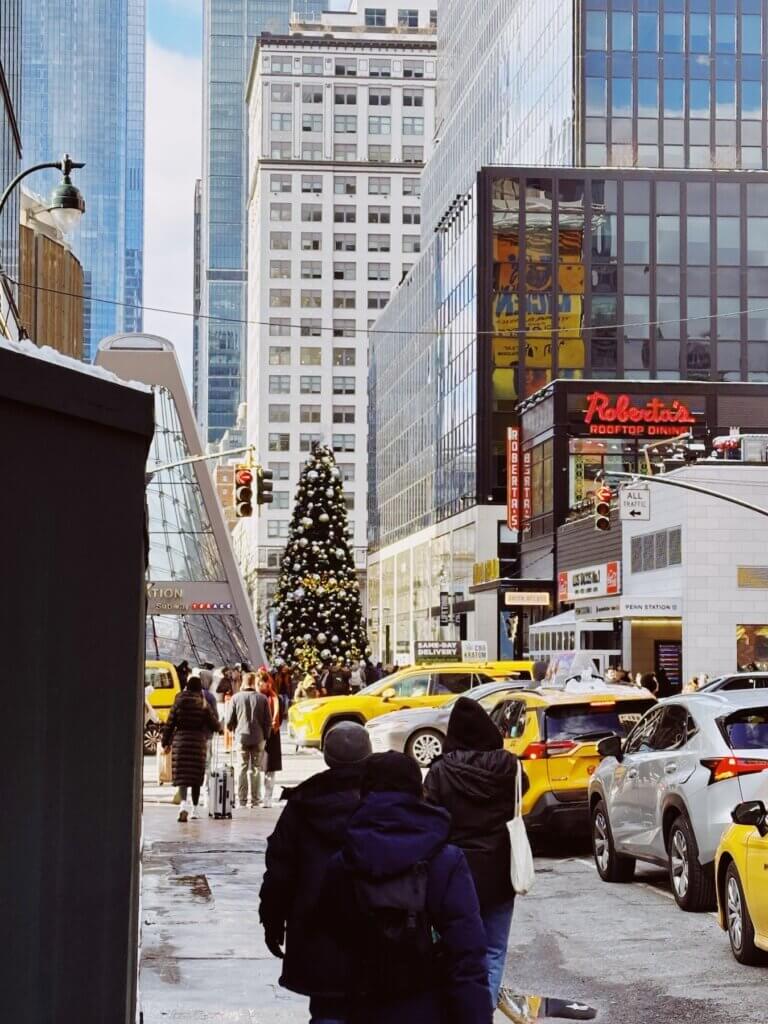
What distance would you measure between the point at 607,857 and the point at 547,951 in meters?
3.63

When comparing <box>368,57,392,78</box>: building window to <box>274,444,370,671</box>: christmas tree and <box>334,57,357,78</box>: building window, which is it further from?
<box>274,444,370,671</box>: christmas tree

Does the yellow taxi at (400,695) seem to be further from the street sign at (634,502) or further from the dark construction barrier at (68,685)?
the dark construction barrier at (68,685)

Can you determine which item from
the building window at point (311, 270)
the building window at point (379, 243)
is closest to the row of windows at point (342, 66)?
the building window at point (379, 243)

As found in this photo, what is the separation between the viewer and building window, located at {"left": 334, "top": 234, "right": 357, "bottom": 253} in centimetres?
15912

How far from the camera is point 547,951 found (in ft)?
39.9

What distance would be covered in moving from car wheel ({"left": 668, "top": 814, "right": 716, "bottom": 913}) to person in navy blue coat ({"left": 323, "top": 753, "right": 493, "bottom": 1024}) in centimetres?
829

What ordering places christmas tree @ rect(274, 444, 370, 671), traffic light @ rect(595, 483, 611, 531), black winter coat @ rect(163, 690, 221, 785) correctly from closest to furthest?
1. black winter coat @ rect(163, 690, 221, 785)
2. traffic light @ rect(595, 483, 611, 531)
3. christmas tree @ rect(274, 444, 370, 671)

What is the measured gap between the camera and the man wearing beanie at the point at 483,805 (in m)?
8.35

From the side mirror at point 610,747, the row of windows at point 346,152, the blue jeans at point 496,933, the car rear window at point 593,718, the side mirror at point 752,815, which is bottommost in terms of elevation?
the blue jeans at point 496,933

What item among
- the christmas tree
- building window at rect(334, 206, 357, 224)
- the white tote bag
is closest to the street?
the white tote bag

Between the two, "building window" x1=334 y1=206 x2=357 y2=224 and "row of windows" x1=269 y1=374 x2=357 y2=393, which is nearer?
"row of windows" x1=269 y1=374 x2=357 y2=393

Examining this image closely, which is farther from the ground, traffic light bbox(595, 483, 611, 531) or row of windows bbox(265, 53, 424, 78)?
row of windows bbox(265, 53, 424, 78)

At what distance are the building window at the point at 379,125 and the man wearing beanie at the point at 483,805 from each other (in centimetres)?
16220

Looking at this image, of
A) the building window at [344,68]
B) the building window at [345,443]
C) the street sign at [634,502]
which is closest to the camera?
the street sign at [634,502]
